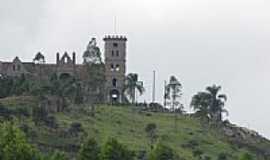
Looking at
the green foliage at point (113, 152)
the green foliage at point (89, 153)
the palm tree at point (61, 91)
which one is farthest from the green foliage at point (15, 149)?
the palm tree at point (61, 91)

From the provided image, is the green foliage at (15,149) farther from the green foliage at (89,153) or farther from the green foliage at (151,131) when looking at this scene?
the green foliage at (151,131)

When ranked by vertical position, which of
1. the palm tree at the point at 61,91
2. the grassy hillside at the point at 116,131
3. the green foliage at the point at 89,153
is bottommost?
the green foliage at the point at 89,153

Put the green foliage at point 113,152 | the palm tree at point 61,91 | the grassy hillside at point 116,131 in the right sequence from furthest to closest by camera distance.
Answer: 1. the palm tree at point 61,91
2. the grassy hillside at point 116,131
3. the green foliage at point 113,152

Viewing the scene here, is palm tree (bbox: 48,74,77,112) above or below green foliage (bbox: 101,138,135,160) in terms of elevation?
above

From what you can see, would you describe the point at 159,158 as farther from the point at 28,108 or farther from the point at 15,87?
the point at 15,87

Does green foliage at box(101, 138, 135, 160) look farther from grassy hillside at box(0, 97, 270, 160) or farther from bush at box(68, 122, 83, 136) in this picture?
bush at box(68, 122, 83, 136)

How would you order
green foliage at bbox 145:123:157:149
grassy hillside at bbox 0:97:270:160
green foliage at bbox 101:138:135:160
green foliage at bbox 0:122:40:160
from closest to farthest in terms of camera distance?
green foliage at bbox 0:122:40:160 → green foliage at bbox 101:138:135:160 → grassy hillside at bbox 0:97:270:160 → green foliage at bbox 145:123:157:149

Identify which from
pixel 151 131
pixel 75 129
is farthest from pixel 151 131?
pixel 75 129

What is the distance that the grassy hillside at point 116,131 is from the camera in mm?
172500

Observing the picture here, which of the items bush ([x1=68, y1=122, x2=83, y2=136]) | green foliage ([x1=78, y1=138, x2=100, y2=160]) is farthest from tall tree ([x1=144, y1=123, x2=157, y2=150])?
green foliage ([x1=78, y1=138, x2=100, y2=160])

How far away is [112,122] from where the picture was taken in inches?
7426

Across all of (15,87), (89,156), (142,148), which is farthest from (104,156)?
(15,87)

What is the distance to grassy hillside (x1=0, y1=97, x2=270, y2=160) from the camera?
566 feet

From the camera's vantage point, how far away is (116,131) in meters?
184
